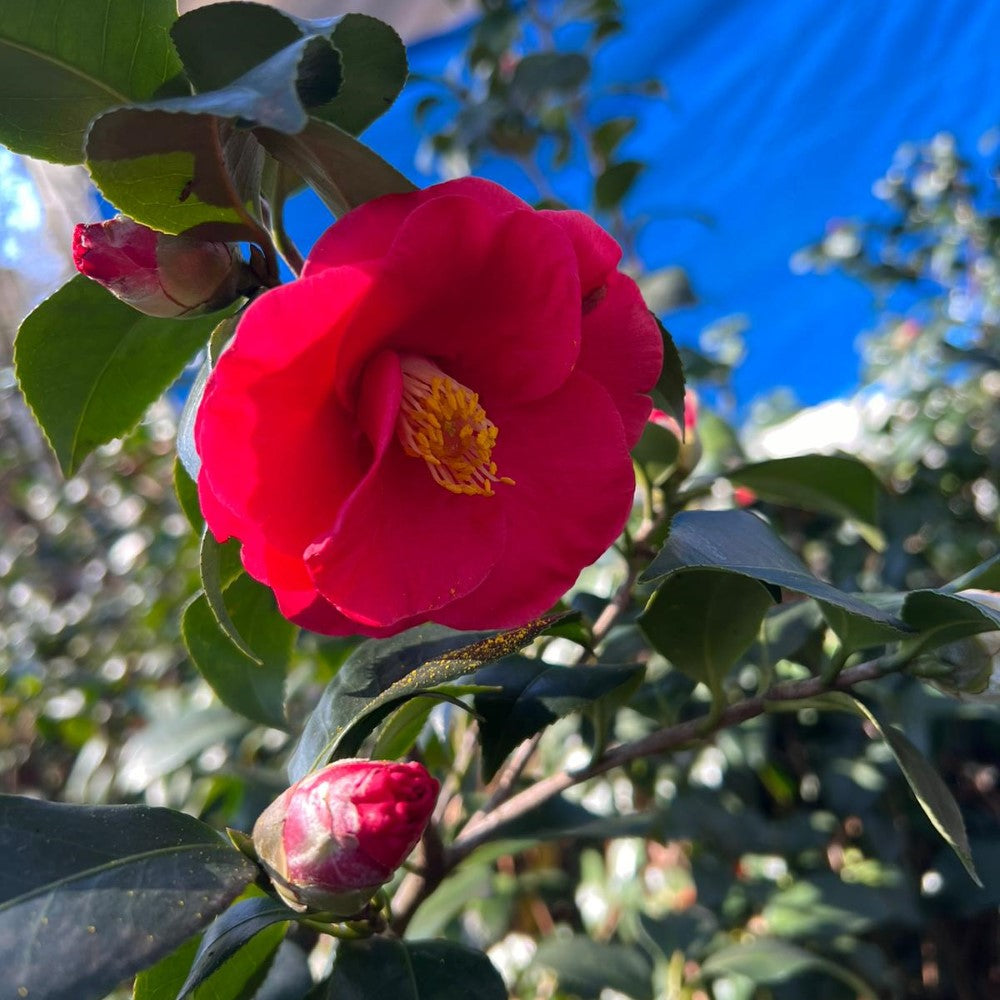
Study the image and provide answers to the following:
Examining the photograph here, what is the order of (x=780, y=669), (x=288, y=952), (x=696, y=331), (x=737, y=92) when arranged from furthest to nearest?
1. (x=696, y=331)
2. (x=737, y=92)
3. (x=780, y=669)
4. (x=288, y=952)

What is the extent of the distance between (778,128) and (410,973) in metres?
3.43

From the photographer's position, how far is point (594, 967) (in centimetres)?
112

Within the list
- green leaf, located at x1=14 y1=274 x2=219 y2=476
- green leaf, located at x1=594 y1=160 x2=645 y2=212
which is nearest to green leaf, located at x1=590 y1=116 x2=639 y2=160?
green leaf, located at x1=594 y1=160 x2=645 y2=212

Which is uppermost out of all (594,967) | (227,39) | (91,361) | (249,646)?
(227,39)

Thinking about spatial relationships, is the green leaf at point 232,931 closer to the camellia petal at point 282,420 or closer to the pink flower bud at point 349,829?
the pink flower bud at point 349,829

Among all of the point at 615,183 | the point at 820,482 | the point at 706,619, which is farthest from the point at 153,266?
the point at 615,183

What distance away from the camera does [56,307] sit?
2.00ft

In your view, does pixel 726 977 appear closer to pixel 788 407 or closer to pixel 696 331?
pixel 788 407

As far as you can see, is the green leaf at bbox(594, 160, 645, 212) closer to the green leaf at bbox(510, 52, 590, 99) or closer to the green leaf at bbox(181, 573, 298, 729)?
the green leaf at bbox(510, 52, 590, 99)

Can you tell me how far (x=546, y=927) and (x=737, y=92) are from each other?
9.42ft

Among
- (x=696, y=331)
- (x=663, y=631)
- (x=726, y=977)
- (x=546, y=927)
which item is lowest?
(x=696, y=331)

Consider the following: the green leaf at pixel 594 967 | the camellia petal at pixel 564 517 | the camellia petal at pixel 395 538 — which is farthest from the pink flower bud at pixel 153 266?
the green leaf at pixel 594 967

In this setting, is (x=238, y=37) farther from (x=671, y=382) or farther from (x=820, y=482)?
(x=820, y=482)

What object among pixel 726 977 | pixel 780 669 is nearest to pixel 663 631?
pixel 780 669
